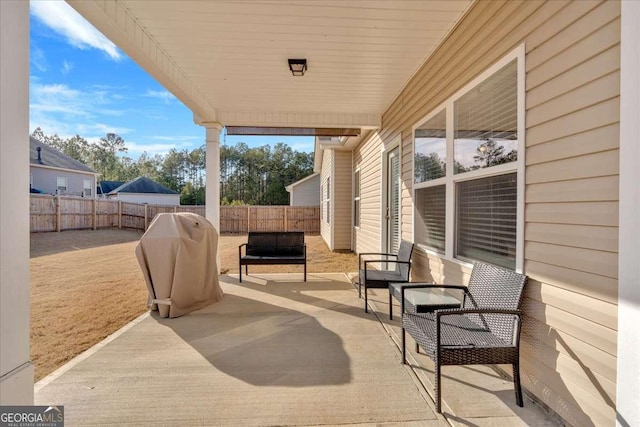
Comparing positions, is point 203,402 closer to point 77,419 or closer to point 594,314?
point 77,419

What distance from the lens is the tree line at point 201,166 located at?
3397 centimetres

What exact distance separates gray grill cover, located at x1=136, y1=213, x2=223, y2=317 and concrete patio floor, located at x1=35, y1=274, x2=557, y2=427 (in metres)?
0.27

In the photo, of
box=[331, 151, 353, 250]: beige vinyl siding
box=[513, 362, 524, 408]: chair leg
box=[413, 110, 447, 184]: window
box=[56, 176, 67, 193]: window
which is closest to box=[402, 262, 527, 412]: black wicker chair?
box=[513, 362, 524, 408]: chair leg

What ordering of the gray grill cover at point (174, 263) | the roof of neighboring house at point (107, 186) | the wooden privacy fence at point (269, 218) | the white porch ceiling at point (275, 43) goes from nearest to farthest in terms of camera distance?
1. the white porch ceiling at point (275, 43)
2. the gray grill cover at point (174, 263)
3. the wooden privacy fence at point (269, 218)
4. the roof of neighboring house at point (107, 186)

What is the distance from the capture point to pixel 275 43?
3.38 m

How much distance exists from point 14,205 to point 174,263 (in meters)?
2.79

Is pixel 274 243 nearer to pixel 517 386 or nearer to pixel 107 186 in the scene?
pixel 517 386

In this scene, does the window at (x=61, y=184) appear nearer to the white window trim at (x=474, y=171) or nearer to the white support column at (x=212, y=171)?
the white support column at (x=212, y=171)

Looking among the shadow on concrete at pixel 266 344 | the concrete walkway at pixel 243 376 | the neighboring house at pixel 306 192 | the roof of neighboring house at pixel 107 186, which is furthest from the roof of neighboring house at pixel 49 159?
the concrete walkway at pixel 243 376

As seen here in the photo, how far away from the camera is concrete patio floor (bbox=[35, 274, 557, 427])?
6.41 ft

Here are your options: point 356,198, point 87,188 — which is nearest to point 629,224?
point 356,198

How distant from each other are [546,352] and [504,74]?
1.95 metres

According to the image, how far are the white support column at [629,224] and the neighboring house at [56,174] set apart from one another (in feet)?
71.0
